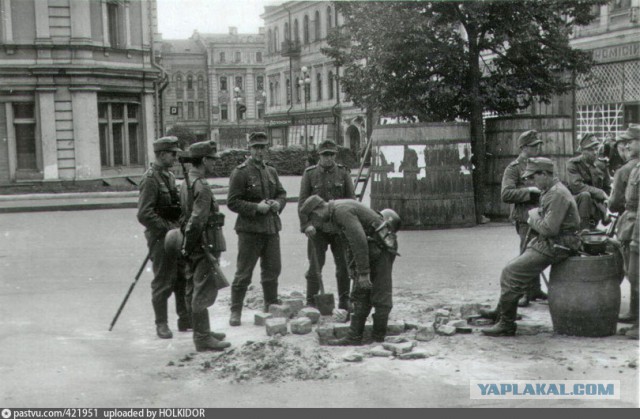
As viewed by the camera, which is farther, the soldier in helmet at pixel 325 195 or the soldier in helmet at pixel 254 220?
the soldier in helmet at pixel 325 195

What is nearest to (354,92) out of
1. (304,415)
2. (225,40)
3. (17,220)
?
(17,220)

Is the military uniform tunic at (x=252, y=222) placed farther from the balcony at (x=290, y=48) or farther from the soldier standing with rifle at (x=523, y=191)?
the balcony at (x=290, y=48)

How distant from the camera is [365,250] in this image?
668 centimetres

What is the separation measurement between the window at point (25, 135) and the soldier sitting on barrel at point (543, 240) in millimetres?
22140

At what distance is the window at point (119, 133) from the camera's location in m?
27.0

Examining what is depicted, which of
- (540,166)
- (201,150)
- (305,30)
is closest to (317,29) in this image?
(305,30)

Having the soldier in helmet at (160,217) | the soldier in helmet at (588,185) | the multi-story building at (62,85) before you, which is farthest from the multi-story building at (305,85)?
the soldier in helmet at (160,217)

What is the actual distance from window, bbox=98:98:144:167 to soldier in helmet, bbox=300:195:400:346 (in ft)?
70.6

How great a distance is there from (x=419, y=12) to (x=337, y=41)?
328 centimetres

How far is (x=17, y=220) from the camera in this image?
1953 centimetres

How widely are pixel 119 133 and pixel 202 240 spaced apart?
21930 mm

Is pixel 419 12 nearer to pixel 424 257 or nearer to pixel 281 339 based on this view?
pixel 424 257

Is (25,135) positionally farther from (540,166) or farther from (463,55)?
(540,166)

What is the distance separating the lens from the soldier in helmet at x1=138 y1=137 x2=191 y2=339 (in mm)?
7555
